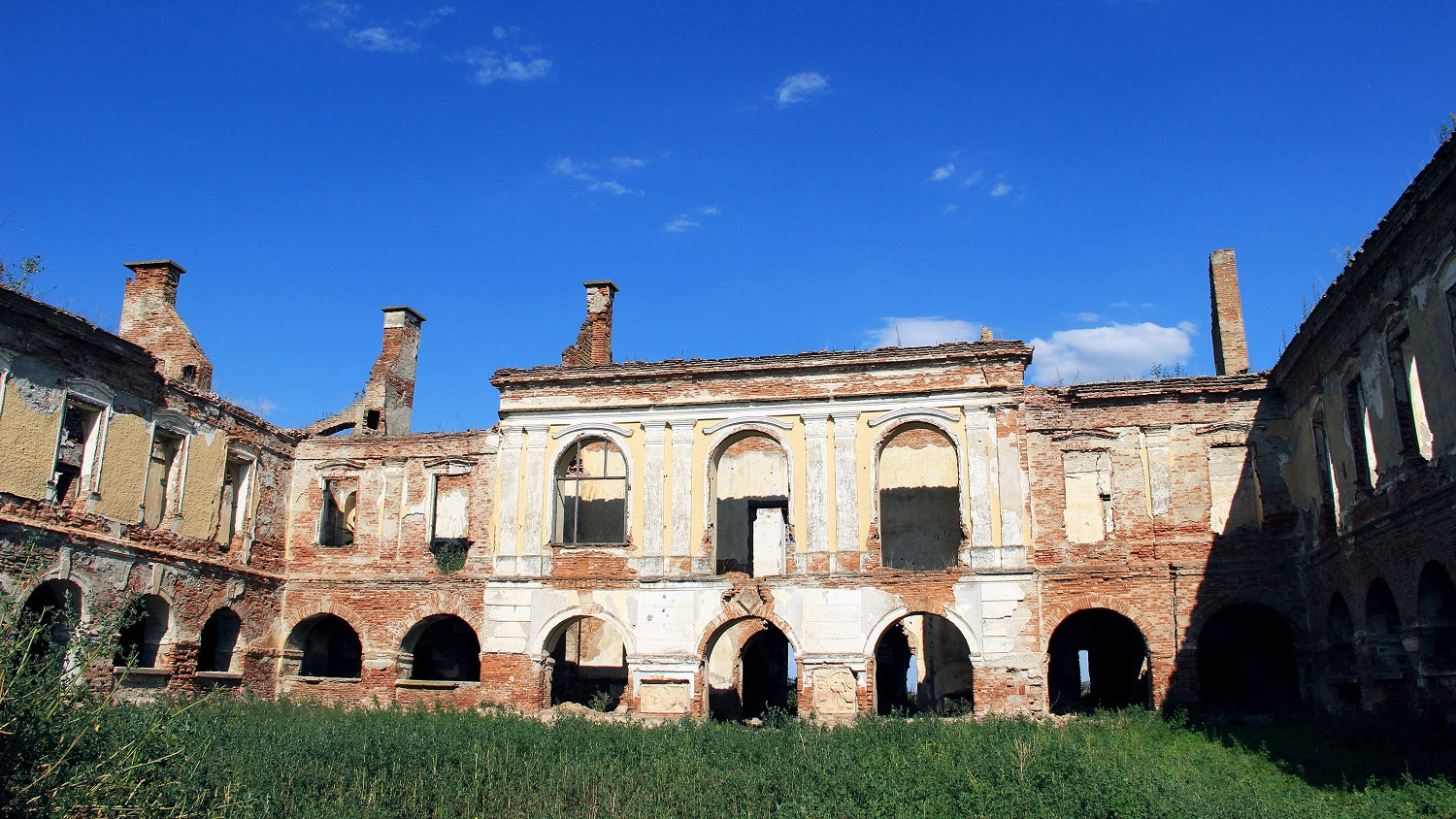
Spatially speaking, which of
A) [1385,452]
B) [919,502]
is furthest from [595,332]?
[1385,452]

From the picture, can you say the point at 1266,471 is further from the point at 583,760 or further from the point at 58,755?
the point at 58,755

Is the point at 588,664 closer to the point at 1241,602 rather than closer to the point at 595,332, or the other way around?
the point at 595,332

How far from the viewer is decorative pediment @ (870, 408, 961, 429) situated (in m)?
20.6

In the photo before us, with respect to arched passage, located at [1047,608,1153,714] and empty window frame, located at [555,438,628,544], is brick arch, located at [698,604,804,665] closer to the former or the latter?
empty window frame, located at [555,438,628,544]

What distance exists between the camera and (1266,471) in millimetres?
19531

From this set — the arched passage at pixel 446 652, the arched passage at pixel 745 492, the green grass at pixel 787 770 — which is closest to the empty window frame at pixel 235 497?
the arched passage at pixel 446 652

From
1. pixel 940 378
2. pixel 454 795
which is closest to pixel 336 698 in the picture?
pixel 454 795

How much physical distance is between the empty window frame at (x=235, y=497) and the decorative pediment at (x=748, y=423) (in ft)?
30.1

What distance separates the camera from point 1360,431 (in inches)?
629

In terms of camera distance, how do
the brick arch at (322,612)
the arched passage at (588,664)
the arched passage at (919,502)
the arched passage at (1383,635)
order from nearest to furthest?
the arched passage at (1383,635)
the brick arch at (322,612)
the arched passage at (919,502)
the arched passage at (588,664)

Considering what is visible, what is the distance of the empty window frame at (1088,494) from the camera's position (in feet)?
66.1

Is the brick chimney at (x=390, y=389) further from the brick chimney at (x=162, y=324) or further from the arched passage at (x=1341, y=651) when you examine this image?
the arched passage at (x=1341, y=651)

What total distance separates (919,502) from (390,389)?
12.3 m

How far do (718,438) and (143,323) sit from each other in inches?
458
